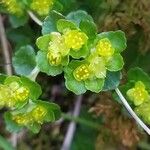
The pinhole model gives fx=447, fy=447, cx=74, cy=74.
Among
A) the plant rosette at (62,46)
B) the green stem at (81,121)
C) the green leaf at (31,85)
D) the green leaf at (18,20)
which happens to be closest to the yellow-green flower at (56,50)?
the plant rosette at (62,46)

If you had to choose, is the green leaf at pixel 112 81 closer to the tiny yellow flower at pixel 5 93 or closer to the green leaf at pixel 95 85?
the green leaf at pixel 95 85

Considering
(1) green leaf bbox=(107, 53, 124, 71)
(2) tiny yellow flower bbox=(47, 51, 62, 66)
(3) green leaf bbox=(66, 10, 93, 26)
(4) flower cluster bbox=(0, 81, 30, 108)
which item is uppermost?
(3) green leaf bbox=(66, 10, 93, 26)

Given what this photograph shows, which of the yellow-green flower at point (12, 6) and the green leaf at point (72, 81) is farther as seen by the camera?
the yellow-green flower at point (12, 6)

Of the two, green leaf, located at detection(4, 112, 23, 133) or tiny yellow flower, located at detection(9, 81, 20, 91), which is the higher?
tiny yellow flower, located at detection(9, 81, 20, 91)

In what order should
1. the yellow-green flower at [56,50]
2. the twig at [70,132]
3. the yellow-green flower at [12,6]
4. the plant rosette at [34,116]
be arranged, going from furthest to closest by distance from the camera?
1. the twig at [70,132]
2. the yellow-green flower at [12,6]
3. the plant rosette at [34,116]
4. the yellow-green flower at [56,50]

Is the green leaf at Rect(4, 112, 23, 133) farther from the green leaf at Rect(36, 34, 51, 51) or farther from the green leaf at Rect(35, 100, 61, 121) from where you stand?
the green leaf at Rect(36, 34, 51, 51)

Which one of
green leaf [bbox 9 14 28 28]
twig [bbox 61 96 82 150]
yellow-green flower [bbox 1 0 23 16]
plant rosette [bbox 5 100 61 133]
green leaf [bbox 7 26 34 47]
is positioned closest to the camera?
plant rosette [bbox 5 100 61 133]

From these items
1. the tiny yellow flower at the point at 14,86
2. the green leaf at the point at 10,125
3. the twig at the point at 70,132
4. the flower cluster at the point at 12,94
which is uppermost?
the tiny yellow flower at the point at 14,86

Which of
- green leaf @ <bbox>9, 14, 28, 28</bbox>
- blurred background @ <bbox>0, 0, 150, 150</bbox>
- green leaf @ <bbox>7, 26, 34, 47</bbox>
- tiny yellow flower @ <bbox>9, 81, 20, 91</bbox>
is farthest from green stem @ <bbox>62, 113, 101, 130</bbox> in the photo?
tiny yellow flower @ <bbox>9, 81, 20, 91</bbox>

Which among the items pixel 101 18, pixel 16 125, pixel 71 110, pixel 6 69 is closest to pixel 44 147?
pixel 71 110
